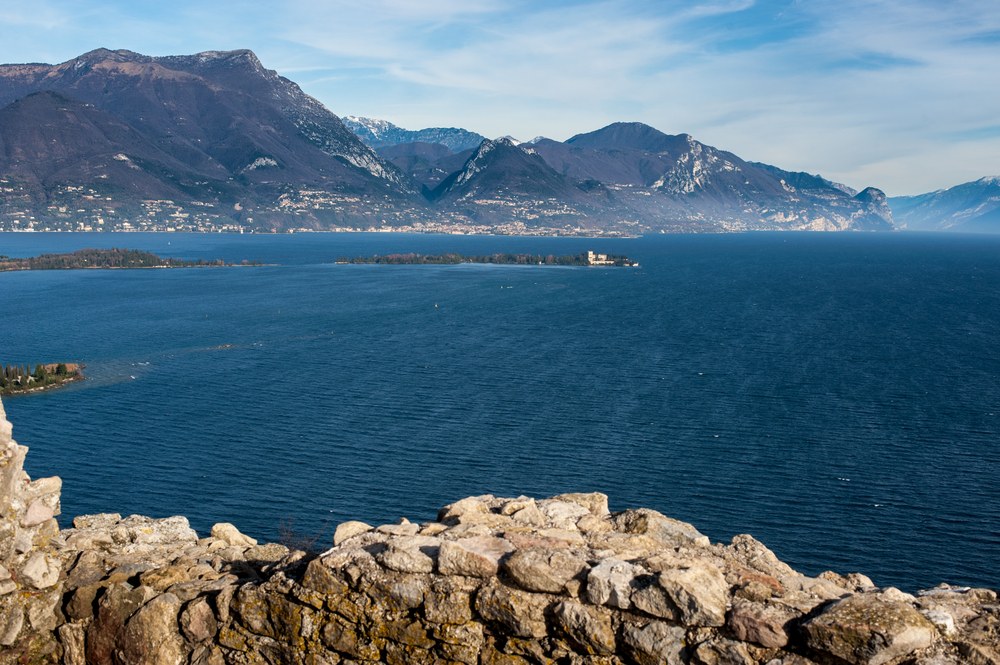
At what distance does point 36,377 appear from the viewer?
96688mm

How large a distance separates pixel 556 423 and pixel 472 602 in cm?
5967

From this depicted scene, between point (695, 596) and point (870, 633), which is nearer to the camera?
point (870, 633)

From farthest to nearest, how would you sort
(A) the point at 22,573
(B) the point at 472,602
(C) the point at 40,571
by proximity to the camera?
(C) the point at 40,571 → (A) the point at 22,573 → (B) the point at 472,602

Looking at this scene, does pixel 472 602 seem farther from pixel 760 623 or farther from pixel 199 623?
pixel 199 623

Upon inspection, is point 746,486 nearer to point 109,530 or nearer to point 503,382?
point 503,382

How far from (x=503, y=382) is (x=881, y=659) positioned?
79930 millimetres

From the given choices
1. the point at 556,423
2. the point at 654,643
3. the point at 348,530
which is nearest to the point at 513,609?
the point at 654,643

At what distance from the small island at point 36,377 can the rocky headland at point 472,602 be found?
278 ft

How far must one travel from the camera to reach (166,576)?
1872 centimetres

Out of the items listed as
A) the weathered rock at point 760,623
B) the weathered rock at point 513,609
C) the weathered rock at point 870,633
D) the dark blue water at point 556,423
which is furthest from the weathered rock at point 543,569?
the dark blue water at point 556,423

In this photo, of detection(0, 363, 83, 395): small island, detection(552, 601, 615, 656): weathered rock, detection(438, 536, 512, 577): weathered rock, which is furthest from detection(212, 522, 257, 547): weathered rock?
detection(0, 363, 83, 395): small island

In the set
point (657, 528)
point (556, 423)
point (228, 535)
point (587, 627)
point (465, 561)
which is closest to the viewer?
point (587, 627)

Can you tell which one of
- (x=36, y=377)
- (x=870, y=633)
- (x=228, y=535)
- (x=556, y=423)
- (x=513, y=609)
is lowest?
(x=556, y=423)

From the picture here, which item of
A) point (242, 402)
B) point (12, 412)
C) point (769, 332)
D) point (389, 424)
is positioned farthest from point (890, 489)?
point (12, 412)
